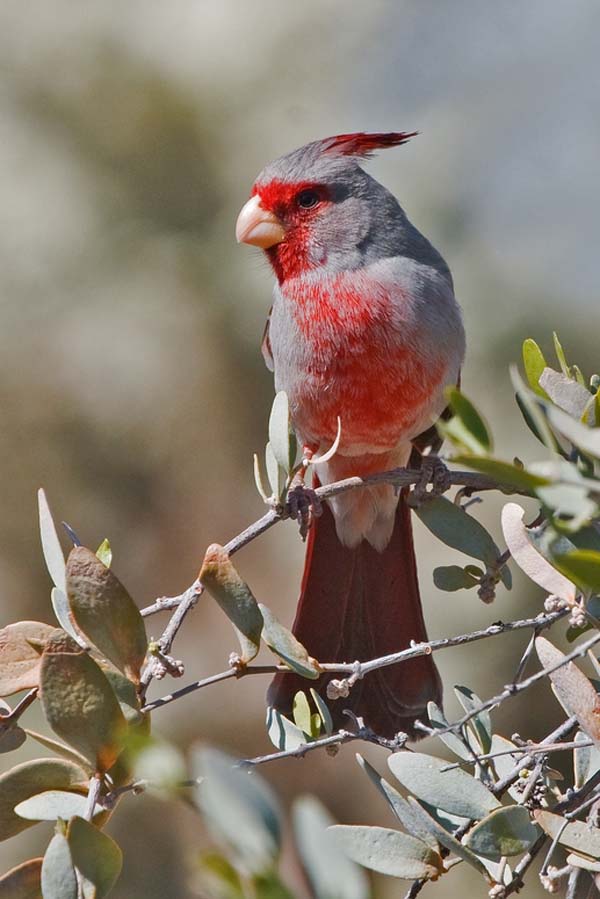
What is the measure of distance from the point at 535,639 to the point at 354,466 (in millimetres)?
1433

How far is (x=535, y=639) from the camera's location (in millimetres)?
1537

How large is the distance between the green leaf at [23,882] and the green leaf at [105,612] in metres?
0.24

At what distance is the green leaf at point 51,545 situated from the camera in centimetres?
149

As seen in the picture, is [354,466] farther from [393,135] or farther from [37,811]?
[37,811]

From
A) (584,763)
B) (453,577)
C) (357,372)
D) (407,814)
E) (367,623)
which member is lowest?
(367,623)

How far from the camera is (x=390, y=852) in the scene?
1334 mm

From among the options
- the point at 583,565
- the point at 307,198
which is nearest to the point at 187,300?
the point at 307,198

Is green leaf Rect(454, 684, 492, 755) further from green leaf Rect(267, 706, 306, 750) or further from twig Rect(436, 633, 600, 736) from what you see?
green leaf Rect(267, 706, 306, 750)

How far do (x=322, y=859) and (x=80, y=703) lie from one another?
1.96 feet

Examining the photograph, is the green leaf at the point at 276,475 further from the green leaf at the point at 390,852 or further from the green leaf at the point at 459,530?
the green leaf at the point at 390,852

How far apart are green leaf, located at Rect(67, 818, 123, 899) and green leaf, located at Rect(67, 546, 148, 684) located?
0.80 ft

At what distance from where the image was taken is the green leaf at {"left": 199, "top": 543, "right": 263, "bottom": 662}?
1.42 meters

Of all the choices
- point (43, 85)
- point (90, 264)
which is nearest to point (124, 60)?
point (43, 85)

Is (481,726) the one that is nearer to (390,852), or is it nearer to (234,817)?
(390,852)
